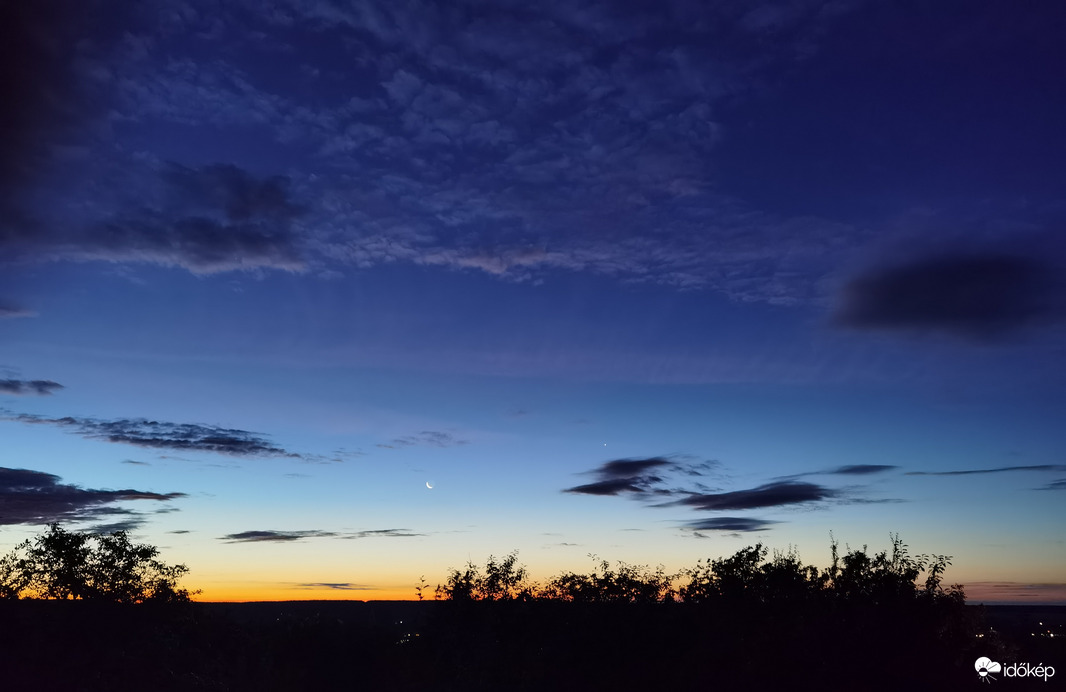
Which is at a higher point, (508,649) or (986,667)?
(986,667)

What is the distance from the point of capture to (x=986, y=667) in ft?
97.9

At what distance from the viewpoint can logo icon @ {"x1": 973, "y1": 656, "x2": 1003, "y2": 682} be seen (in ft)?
97.2

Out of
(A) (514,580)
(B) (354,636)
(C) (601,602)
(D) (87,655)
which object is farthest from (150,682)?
(C) (601,602)

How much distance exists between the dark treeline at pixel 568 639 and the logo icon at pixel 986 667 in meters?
0.34

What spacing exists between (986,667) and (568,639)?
2065cm

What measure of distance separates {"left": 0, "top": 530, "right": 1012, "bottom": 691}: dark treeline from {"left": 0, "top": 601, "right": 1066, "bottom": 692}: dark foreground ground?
0.08 m

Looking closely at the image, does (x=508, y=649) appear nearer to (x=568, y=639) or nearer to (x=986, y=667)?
(x=568, y=639)

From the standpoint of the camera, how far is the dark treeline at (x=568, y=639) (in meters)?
31.3

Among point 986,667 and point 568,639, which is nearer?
point 986,667

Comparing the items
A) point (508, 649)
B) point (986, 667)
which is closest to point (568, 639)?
point (508, 649)

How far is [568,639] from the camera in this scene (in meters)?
42.1

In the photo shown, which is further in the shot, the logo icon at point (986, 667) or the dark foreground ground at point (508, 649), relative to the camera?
the dark foreground ground at point (508, 649)

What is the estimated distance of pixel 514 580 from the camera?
151 feet

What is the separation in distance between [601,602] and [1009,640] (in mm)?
20499
